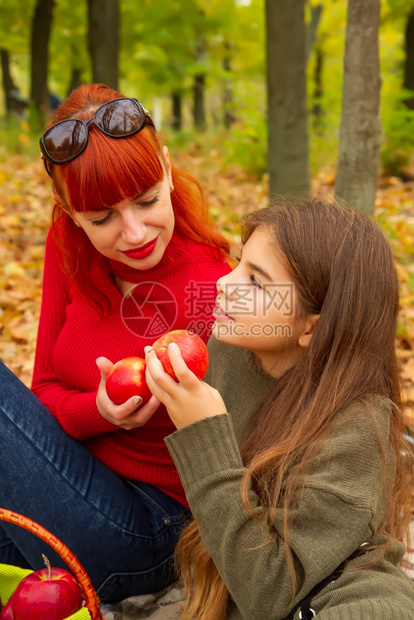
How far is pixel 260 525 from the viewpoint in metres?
1.44

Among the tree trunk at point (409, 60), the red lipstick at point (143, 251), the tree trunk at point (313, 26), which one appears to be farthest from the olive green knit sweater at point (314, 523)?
the tree trunk at point (409, 60)

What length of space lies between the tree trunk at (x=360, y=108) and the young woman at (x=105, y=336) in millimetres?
1567

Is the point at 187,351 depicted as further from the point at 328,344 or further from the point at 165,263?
the point at 165,263

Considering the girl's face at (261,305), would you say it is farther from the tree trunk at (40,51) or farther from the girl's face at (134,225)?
the tree trunk at (40,51)

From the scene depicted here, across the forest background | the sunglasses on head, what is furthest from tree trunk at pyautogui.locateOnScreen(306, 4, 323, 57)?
the sunglasses on head

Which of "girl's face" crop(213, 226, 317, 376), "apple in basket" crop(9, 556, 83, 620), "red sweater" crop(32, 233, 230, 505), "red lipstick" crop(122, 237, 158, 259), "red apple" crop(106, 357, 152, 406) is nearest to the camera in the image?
"apple in basket" crop(9, 556, 83, 620)

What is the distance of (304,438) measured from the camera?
151 cm

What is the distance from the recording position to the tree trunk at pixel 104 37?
7.76 metres

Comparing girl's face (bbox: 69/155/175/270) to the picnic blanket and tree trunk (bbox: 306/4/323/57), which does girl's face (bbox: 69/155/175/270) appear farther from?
tree trunk (bbox: 306/4/323/57)

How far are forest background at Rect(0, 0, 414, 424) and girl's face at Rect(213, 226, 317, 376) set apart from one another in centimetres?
56

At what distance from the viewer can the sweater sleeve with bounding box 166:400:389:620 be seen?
4.54 ft

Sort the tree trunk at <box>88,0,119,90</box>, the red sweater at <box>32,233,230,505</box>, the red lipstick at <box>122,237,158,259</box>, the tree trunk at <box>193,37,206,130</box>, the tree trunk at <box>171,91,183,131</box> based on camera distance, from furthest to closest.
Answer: the tree trunk at <box>171,91,183,131</box>, the tree trunk at <box>193,37,206,130</box>, the tree trunk at <box>88,0,119,90</box>, the red sweater at <box>32,233,230,505</box>, the red lipstick at <box>122,237,158,259</box>

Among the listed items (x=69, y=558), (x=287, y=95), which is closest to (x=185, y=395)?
(x=69, y=558)

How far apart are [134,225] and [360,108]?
7.04ft
